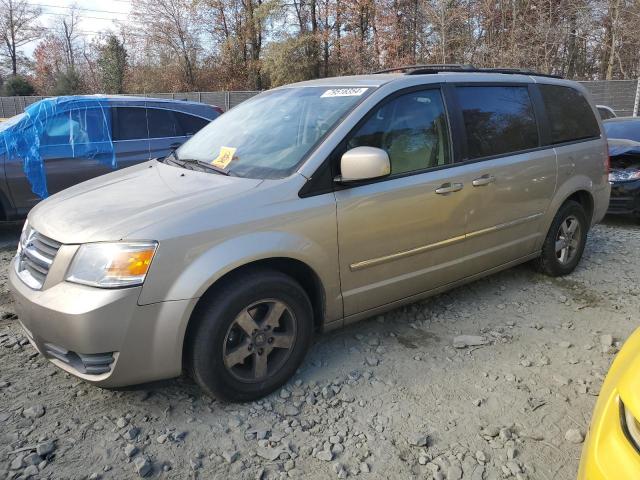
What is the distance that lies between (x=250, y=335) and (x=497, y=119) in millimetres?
2534

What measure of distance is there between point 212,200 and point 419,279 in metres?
1.56

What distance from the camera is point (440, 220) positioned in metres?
3.43

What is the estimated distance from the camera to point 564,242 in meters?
4.63

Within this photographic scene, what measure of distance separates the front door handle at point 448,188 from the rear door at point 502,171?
9 cm

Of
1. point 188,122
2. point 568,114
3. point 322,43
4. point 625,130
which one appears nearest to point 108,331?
point 568,114

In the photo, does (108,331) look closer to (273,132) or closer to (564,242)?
(273,132)

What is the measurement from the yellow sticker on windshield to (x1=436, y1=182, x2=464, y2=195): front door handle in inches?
54.2

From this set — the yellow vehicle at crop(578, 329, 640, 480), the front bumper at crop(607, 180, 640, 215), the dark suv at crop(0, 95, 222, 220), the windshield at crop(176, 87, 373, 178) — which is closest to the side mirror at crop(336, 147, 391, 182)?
the windshield at crop(176, 87, 373, 178)

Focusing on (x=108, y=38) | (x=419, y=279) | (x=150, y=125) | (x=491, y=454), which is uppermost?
(x=108, y=38)

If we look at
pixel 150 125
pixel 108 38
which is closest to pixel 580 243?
pixel 150 125

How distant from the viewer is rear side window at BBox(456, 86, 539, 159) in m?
3.67

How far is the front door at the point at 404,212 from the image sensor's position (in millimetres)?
3047

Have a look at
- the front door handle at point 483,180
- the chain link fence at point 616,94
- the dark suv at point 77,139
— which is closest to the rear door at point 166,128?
the dark suv at point 77,139

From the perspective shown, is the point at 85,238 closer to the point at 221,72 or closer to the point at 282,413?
the point at 282,413
